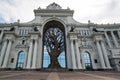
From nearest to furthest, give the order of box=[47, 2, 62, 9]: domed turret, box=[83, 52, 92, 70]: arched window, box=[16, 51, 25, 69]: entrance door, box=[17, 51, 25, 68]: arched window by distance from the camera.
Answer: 1. box=[16, 51, 25, 69]: entrance door
2. box=[17, 51, 25, 68]: arched window
3. box=[83, 52, 92, 70]: arched window
4. box=[47, 2, 62, 9]: domed turret

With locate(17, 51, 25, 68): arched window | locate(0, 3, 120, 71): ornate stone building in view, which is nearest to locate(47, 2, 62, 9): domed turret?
locate(0, 3, 120, 71): ornate stone building

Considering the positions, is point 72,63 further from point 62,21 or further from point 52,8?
point 52,8

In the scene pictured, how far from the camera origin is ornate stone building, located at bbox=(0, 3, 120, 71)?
27938mm

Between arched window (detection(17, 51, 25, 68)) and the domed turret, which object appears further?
the domed turret

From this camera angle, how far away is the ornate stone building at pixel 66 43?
2794 cm

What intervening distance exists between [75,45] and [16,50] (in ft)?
63.7

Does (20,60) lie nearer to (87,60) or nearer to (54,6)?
(87,60)

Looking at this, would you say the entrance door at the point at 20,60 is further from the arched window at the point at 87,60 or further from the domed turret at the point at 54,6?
the domed turret at the point at 54,6

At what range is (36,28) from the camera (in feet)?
105

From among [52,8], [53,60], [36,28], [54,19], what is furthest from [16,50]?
[52,8]

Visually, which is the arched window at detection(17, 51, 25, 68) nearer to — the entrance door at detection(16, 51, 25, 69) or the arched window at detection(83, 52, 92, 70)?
the entrance door at detection(16, 51, 25, 69)

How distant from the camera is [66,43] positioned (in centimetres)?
3241

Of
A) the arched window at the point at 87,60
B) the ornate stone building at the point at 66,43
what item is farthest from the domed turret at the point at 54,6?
the arched window at the point at 87,60

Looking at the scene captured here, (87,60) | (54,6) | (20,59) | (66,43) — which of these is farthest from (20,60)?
(54,6)
